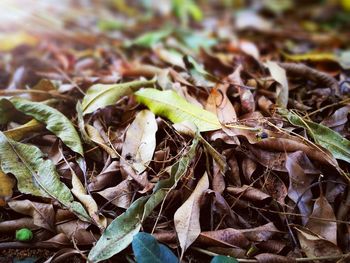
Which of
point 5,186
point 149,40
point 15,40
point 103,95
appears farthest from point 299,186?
point 15,40

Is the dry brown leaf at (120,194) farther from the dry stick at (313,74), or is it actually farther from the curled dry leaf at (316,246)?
the dry stick at (313,74)

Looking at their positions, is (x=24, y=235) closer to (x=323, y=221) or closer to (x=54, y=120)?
(x=54, y=120)

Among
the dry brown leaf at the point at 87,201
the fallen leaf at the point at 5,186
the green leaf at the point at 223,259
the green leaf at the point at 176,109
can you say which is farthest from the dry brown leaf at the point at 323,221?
the fallen leaf at the point at 5,186

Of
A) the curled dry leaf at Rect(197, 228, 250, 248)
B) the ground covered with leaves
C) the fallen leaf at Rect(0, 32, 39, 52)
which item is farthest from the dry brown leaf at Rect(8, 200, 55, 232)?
the fallen leaf at Rect(0, 32, 39, 52)

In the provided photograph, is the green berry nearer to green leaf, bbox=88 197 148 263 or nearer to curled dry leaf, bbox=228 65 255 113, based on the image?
green leaf, bbox=88 197 148 263

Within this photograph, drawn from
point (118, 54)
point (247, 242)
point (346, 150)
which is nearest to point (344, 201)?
point (346, 150)

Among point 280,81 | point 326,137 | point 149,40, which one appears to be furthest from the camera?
point 149,40
